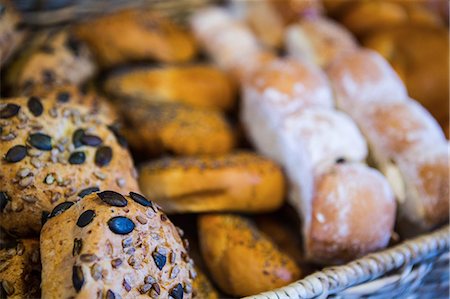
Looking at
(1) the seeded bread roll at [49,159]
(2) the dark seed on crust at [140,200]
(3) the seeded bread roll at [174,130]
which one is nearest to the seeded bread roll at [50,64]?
(3) the seeded bread roll at [174,130]

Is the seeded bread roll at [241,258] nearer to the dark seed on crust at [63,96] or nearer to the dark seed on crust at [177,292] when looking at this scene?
the dark seed on crust at [177,292]

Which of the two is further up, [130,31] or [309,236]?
[130,31]

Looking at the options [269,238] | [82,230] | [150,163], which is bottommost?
[269,238]

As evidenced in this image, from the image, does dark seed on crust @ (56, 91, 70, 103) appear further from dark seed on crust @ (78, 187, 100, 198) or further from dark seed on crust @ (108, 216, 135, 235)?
dark seed on crust @ (108, 216, 135, 235)

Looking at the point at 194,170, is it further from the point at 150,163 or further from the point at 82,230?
the point at 82,230

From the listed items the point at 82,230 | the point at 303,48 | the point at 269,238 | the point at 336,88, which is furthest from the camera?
the point at 303,48

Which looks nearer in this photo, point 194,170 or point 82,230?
point 82,230

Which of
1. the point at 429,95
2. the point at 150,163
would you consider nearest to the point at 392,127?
the point at 429,95
